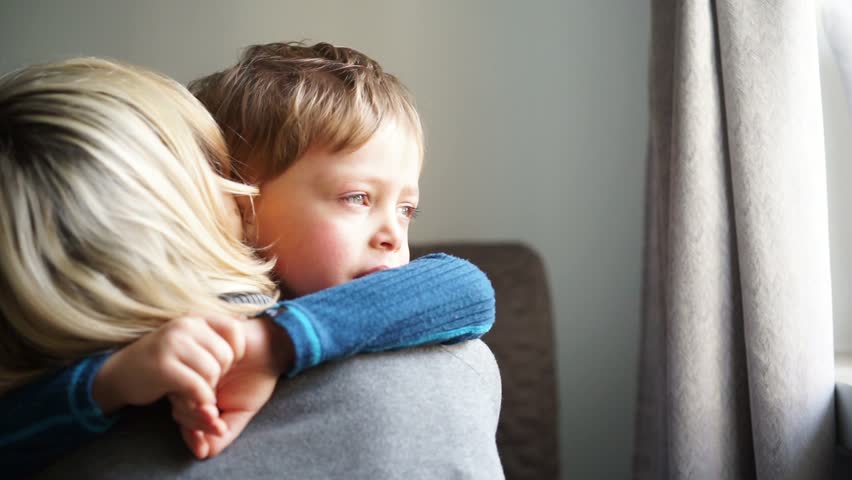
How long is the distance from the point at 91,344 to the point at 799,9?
0.99 metres

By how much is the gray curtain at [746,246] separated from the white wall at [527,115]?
528 millimetres

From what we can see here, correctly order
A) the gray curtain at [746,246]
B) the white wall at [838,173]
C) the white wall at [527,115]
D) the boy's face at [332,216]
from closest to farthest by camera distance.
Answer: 1. the boy's face at [332,216]
2. the gray curtain at [746,246]
3. the white wall at [838,173]
4. the white wall at [527,115]

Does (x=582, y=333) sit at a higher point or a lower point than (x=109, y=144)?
lower

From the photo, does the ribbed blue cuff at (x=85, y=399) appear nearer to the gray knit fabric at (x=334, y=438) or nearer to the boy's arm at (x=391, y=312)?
the gray knit fabric at (x=334, y=438)

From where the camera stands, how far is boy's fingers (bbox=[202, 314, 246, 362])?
539mm

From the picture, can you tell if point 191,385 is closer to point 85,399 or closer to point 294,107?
point 85,399

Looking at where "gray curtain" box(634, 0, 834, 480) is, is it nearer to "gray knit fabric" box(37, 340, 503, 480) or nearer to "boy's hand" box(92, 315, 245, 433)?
"gray knit fabric" box(37, 340, 503, 480)

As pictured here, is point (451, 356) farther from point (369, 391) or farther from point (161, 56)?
point (161, 56)

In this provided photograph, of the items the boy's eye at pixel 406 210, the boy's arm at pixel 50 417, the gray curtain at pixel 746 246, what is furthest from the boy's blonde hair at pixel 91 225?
the gray curtain at pixel 746 246

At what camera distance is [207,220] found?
2.12ft

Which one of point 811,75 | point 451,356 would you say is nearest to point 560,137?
point 811,75

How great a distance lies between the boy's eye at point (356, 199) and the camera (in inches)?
32.2

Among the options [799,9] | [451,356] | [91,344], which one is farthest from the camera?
[799,9]

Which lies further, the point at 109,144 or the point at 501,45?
the point at 501,45
